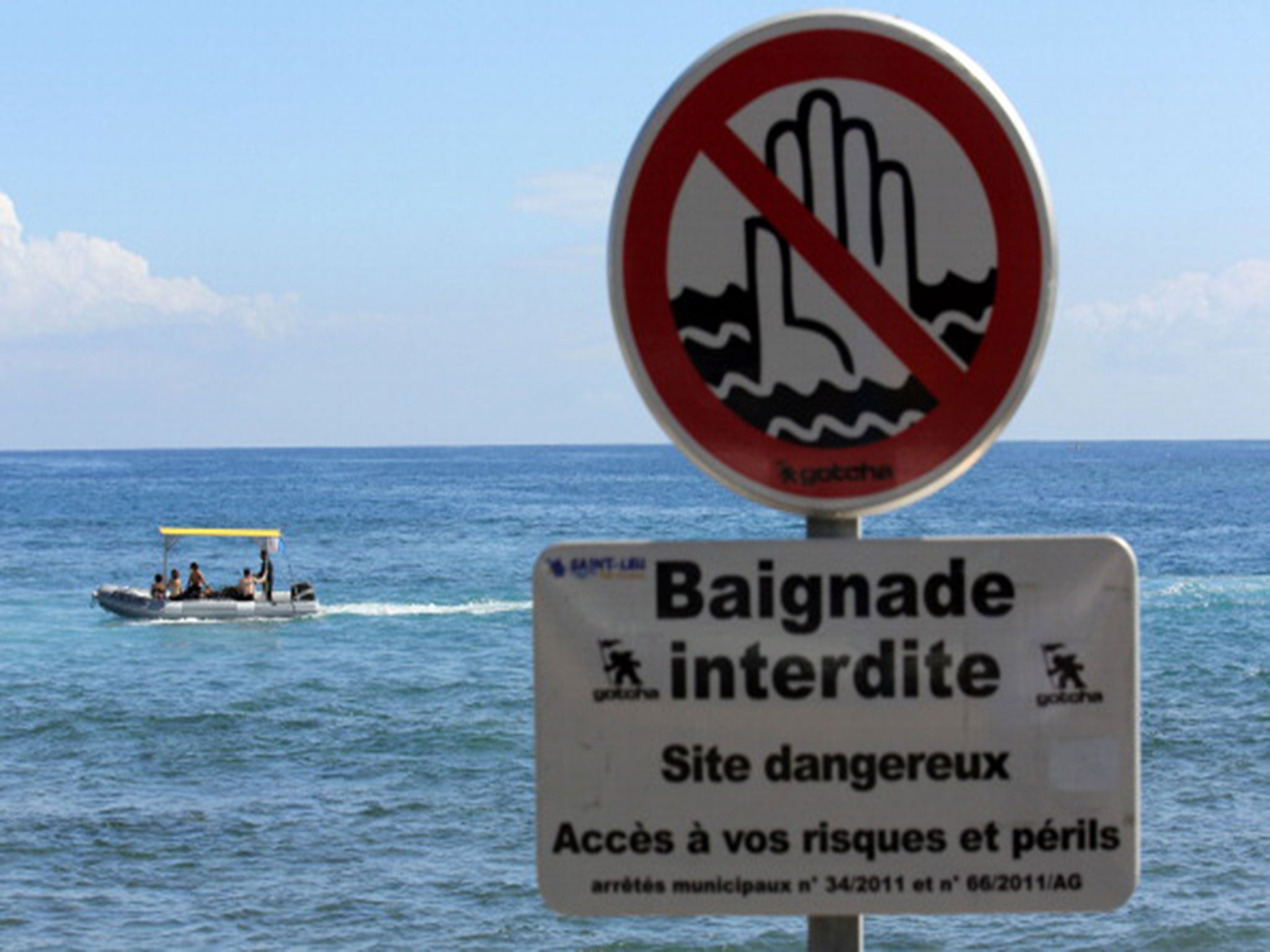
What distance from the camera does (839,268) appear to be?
191cm

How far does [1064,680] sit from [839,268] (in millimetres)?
547

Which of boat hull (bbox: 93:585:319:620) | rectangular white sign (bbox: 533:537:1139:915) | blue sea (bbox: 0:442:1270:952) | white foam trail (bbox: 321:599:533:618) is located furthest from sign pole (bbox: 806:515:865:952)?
white foam trail (bbox: 321:599:533:618)

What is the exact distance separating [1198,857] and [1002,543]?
21934mm

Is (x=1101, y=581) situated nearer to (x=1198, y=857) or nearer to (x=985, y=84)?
(x=985, y=84)

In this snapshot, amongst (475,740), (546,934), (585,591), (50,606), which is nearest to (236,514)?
(50,606)

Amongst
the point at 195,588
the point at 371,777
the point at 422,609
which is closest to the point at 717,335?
the point at 371,777

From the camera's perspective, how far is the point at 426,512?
10888 cm

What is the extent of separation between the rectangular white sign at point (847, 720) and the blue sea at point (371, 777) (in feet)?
39.7

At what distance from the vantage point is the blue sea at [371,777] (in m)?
19.8

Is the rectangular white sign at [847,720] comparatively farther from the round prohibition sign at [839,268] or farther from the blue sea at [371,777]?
the blue sea at [371,777]

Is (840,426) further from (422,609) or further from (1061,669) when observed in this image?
(422,609)

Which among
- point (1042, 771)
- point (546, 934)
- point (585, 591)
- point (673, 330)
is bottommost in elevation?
point (546, 934)

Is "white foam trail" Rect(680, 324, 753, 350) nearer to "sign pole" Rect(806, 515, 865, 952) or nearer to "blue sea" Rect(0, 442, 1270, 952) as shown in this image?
"sign pole" Rect(806, 515, 865, 952)

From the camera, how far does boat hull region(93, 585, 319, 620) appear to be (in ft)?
159
